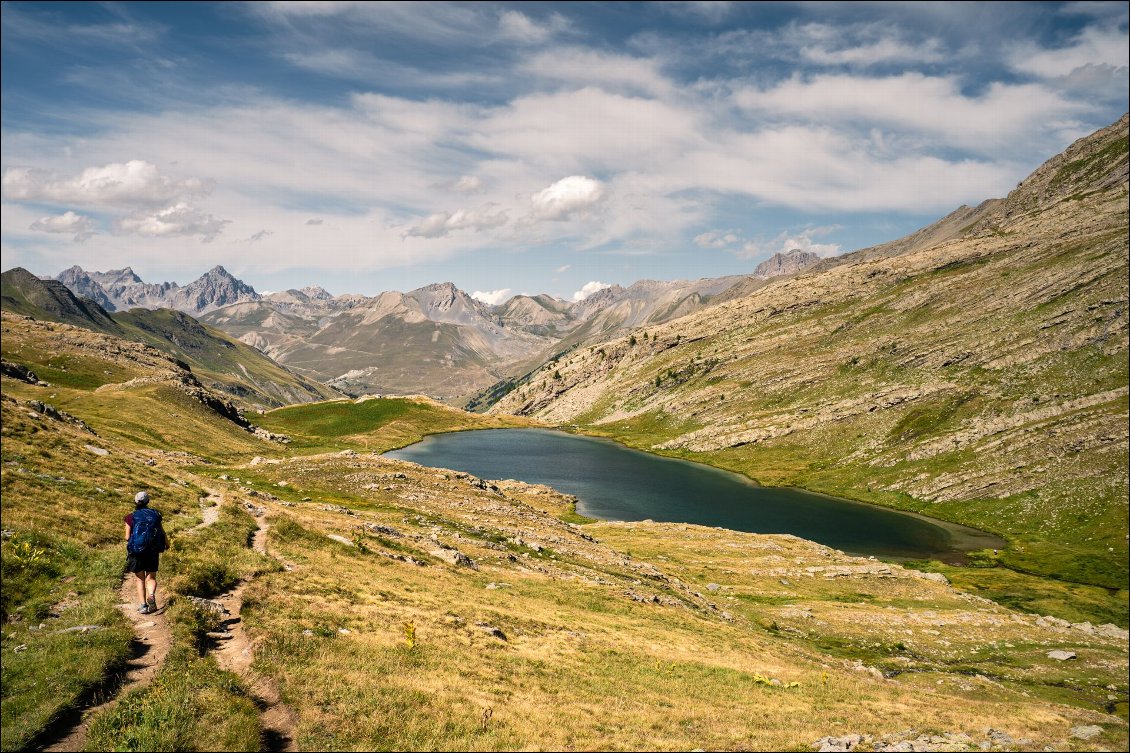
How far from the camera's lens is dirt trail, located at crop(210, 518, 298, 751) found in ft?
51.6

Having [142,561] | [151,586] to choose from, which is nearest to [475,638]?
[151,586]

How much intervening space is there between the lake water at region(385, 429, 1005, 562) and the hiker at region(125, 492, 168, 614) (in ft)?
318

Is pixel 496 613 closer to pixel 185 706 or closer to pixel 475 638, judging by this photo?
pixel 475 638

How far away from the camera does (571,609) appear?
138 ft

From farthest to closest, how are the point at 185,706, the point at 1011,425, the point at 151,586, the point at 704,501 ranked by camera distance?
1. the point at 1011,425
2. the point at 704,501
3. the point at 151,586
4. the point at 185,706

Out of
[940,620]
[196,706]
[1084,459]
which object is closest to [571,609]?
[196,706]

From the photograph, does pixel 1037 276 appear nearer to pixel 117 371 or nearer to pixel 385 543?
pixel 385 543

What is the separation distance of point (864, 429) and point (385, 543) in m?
168

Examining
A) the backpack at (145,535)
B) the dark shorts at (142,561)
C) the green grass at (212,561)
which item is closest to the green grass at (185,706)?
the green grass at (212,561)

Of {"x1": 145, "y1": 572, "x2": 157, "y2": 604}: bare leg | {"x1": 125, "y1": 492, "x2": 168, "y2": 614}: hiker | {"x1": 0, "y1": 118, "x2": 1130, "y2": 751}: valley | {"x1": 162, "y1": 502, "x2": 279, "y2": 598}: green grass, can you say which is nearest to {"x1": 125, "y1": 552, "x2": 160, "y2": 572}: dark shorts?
{"x1": 125, "y1": 492, "x2": 168, "y2": 614}: hiker

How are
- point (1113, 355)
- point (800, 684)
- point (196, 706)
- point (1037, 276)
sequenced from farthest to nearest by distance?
point (1037, 276) < point (1113, 355) < point (800, 684) < point (196, 706)

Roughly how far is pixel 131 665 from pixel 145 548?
519 cm

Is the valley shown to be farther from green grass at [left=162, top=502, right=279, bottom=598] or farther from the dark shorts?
the dark shorts

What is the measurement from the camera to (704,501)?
131 meters
